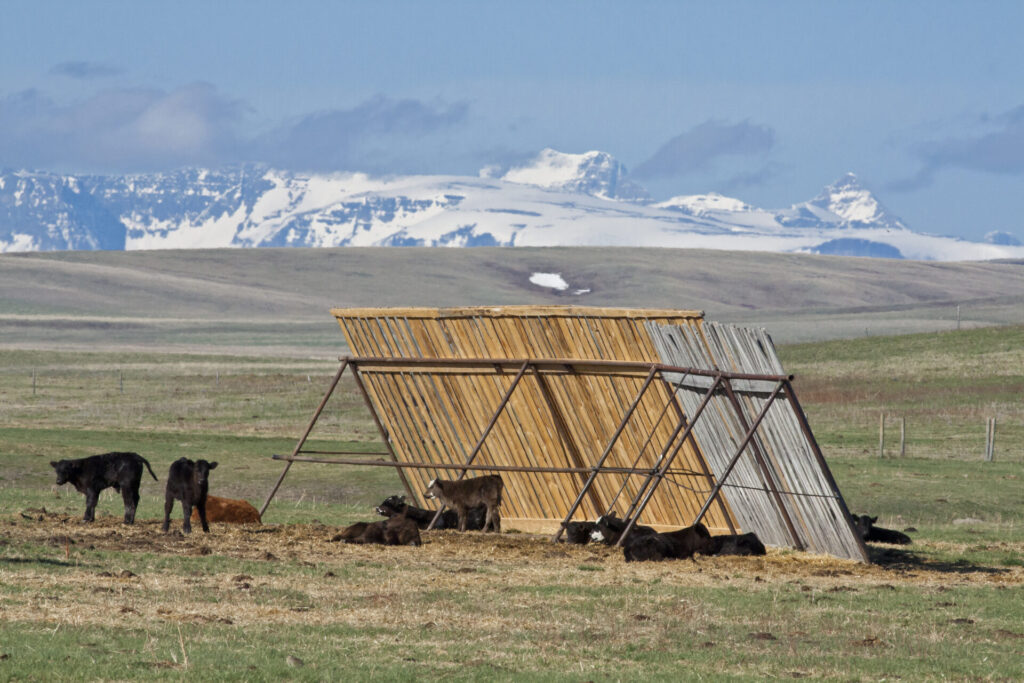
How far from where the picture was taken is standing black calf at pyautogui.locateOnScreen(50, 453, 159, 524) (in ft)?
67.5

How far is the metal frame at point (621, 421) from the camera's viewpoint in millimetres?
19672

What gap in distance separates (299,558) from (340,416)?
3574cm

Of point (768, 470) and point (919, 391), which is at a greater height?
point (919, 391)

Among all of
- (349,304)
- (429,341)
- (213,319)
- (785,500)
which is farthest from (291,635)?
(349,304)

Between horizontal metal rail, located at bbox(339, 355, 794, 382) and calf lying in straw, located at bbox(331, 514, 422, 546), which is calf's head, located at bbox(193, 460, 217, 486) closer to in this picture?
calf lying in straw, located at bbox(331, 514, 422, 546)

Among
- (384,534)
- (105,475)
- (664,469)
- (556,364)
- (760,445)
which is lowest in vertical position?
(384,534)

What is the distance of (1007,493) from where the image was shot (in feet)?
100.0

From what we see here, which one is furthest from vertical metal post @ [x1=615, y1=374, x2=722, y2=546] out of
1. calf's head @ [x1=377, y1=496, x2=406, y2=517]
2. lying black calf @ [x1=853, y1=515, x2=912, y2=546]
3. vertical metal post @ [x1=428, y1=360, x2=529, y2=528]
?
calf's head @ [x1=377, y1=496, x2=406, y2=517]

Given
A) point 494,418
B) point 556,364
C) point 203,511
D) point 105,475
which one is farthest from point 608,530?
point 105,475

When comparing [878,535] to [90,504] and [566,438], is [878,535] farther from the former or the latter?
[90,504]

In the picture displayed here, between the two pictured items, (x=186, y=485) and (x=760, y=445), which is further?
(x=760, y=445)

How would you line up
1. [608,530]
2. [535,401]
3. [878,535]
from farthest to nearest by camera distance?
[535,401], [878,535], [608,530]

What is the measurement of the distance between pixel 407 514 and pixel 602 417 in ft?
11.0

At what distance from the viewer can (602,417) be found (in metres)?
23.3
